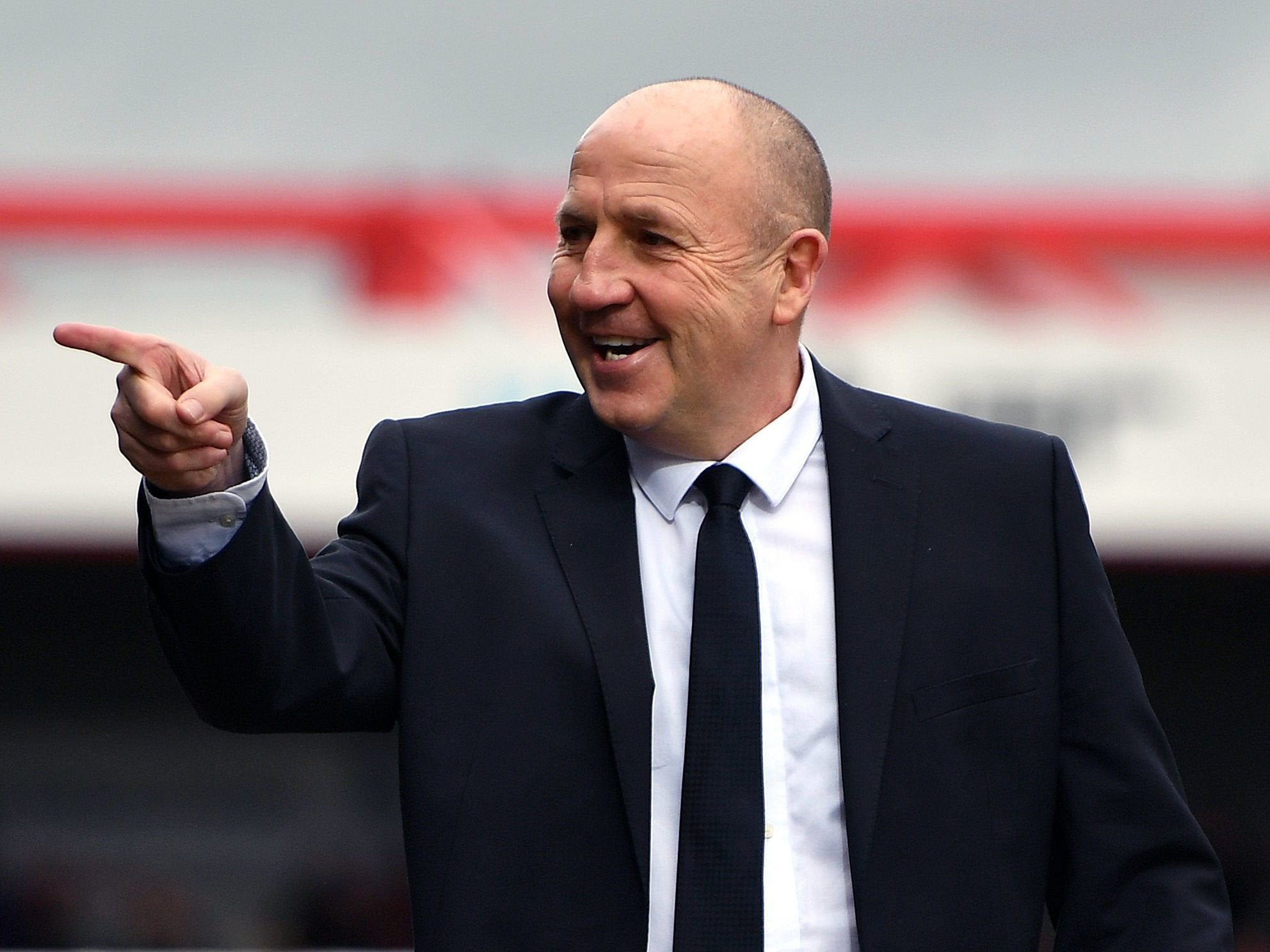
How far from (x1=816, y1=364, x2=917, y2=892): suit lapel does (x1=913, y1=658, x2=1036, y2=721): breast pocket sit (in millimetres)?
41

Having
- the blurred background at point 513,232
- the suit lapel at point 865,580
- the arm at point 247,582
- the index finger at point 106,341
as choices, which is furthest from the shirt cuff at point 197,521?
the blurred background at point 513,232

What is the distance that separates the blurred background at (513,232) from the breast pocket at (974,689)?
13.4 feet

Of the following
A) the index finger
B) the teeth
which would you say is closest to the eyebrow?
the teeth

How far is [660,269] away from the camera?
1867 millimetres

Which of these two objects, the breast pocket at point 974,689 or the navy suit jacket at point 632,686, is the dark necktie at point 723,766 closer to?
the navy suit jacket at point 632,686

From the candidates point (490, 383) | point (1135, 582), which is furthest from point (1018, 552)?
point (1135, 582)

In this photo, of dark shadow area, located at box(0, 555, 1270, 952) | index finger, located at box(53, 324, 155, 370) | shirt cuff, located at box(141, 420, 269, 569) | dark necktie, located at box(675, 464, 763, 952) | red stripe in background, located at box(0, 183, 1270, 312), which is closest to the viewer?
index finger, located at box(53, 324, 155, 370)

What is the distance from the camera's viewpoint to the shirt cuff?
5.28ft

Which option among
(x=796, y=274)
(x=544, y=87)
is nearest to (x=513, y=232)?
(x=544, y=87)

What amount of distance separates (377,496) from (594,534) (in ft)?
0.77

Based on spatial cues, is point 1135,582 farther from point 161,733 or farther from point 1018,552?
point 1018,552

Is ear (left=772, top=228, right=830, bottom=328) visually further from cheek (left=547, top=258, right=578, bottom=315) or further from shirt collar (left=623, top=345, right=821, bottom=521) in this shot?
cheek (left=547, top=258, right=578, bottom=315)

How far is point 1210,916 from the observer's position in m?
1.86

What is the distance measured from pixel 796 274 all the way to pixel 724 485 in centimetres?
27
